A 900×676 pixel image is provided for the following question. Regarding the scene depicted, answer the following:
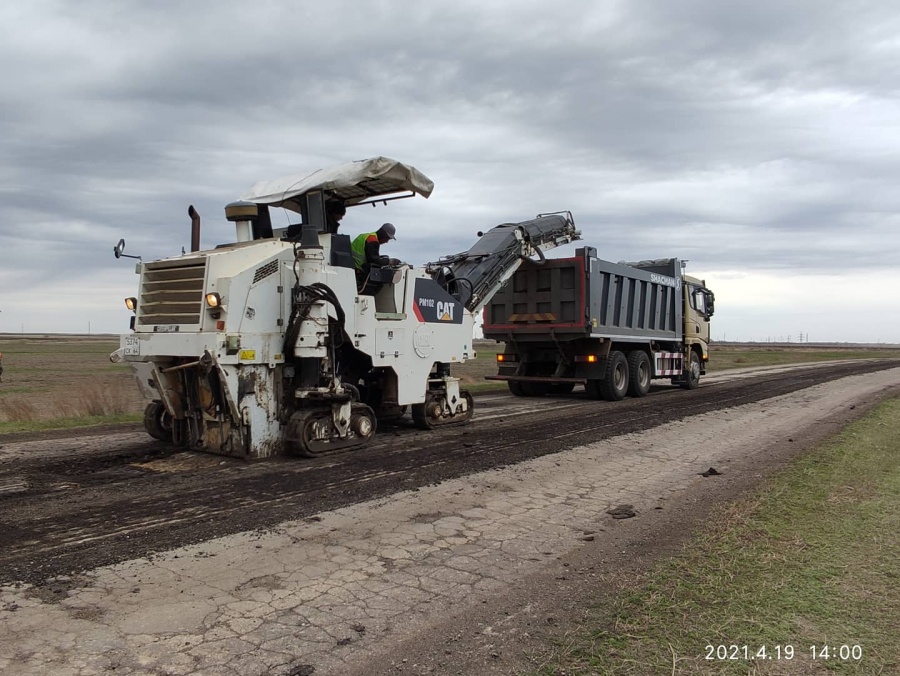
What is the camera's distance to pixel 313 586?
4.00m

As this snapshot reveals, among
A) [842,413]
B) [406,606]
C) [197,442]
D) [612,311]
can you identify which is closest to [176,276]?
[197,442]

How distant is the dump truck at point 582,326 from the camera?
14180mm

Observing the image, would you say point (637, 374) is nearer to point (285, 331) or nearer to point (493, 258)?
point (493, 258)

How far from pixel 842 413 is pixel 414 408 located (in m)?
8.34

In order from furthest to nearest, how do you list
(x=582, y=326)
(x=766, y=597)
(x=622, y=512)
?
1. (x=582, y=326)
2. (x=622, y=512)
3. (x=766, y=597)

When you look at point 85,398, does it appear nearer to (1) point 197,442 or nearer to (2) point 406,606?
(1) point 197,442

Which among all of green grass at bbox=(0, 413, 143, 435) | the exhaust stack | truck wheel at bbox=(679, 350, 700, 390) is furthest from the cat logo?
truck wheel at bbox=(679, 350, 700, 390)

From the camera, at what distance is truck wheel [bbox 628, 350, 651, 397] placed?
15578 mm

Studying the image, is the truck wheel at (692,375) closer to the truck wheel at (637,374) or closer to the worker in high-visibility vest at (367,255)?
the truck wheel at (637,374)

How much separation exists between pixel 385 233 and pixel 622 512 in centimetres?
481

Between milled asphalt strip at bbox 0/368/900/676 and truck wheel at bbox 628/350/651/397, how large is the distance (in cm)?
893

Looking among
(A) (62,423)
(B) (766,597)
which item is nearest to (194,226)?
(A) (62,423)

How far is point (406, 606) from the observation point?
3.73 meters
